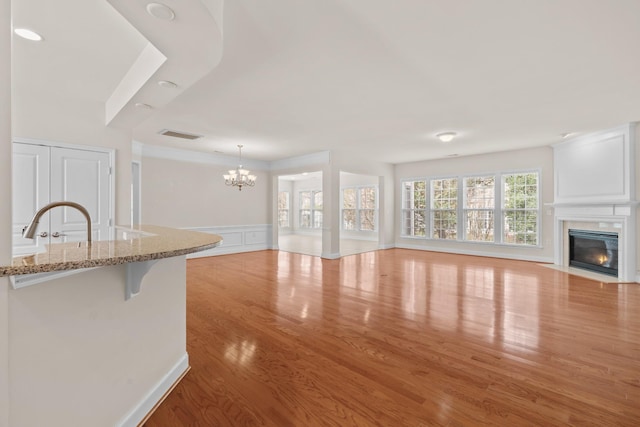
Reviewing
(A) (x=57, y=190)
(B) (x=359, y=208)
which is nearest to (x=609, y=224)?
(B) (x=359, y=208)

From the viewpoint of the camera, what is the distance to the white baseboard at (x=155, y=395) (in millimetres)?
1691

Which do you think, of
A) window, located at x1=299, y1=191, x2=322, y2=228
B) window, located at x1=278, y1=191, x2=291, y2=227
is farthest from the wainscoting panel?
window, located at x1=278, y1=191, x2=291, y2=227

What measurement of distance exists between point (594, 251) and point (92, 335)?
25.5 feet

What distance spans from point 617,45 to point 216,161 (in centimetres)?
746

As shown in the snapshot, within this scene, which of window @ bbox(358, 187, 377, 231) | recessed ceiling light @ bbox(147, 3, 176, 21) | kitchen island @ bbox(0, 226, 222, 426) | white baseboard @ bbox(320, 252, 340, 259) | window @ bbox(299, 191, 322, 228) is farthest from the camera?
window @ bbox(299, 191, 322, 228)

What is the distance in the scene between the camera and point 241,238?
832 cm

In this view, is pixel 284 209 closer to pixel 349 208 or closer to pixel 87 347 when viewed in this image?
pixel 349 208

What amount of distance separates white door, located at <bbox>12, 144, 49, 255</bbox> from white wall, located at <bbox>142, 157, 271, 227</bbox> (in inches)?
121

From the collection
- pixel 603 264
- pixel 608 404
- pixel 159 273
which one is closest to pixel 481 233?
pixel 603 264

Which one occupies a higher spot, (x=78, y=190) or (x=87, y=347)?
(x=78, y=190)

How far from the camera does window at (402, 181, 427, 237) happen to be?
885cm

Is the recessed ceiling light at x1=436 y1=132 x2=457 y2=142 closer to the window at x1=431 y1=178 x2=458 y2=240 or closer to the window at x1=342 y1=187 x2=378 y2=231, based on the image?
the window at x1=431 y1=178 x2=458 y2=240

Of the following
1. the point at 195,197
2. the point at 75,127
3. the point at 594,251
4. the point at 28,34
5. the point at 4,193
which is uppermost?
the point at 28,34

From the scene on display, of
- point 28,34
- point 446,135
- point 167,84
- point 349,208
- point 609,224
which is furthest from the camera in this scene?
point 349,208
